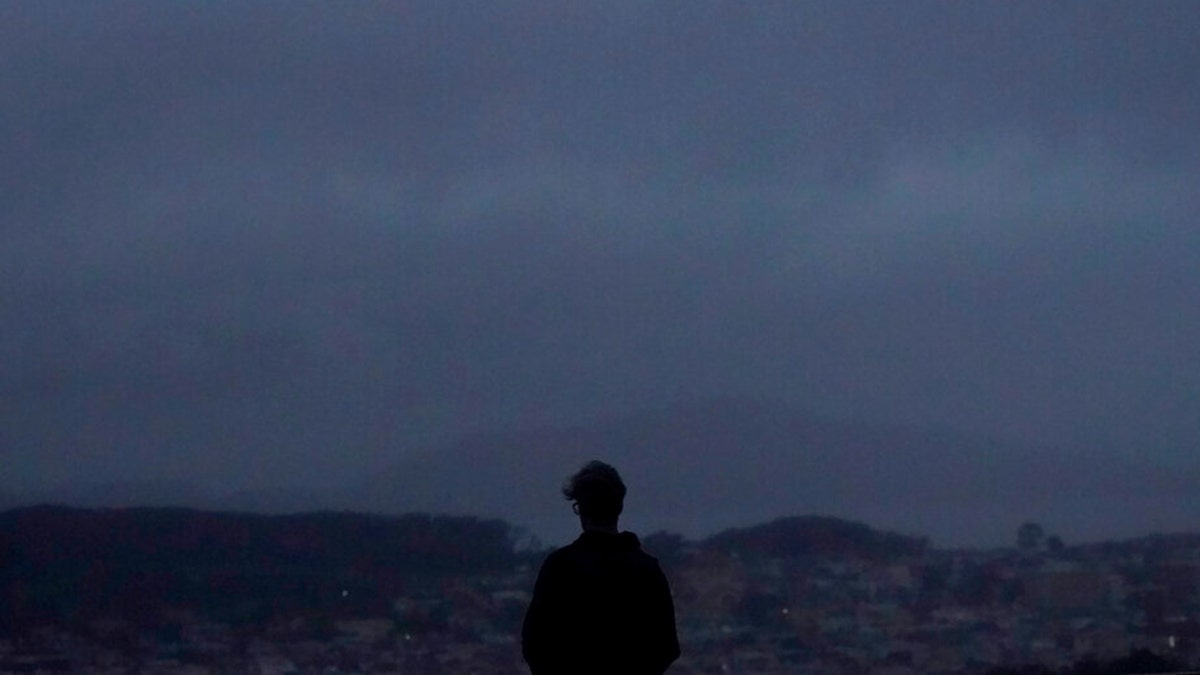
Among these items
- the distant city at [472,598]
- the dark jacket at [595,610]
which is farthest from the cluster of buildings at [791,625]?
the dark jacket at [595,610]

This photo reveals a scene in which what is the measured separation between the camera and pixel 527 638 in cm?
344

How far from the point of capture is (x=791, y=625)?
314 inches

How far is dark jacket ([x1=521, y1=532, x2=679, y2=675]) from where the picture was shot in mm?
3396

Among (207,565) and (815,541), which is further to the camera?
(815,541)

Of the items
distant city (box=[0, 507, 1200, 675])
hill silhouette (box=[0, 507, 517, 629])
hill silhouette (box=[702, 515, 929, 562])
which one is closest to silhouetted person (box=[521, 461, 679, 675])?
distant city (box=[0, 507, 1200, 675])

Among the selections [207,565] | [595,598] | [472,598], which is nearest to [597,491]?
[595,598]

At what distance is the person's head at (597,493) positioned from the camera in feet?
11.2

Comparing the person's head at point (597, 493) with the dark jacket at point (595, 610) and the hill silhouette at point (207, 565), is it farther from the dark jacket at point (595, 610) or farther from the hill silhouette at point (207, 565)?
the hill silhouette at point (207, 565)

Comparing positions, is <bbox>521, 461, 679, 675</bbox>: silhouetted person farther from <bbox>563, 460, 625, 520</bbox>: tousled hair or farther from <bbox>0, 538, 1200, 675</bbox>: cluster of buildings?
<bbox>0, 538, 1200, 675</bbox>: cluster of buildings

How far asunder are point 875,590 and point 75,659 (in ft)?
13.7

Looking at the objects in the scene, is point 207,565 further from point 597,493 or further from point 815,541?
point 597,493

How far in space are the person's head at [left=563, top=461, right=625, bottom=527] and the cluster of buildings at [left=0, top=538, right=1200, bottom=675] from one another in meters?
3.68

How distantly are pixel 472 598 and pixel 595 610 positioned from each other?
466 cm

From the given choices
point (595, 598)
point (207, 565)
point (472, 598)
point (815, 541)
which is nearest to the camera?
point (595, 598)
